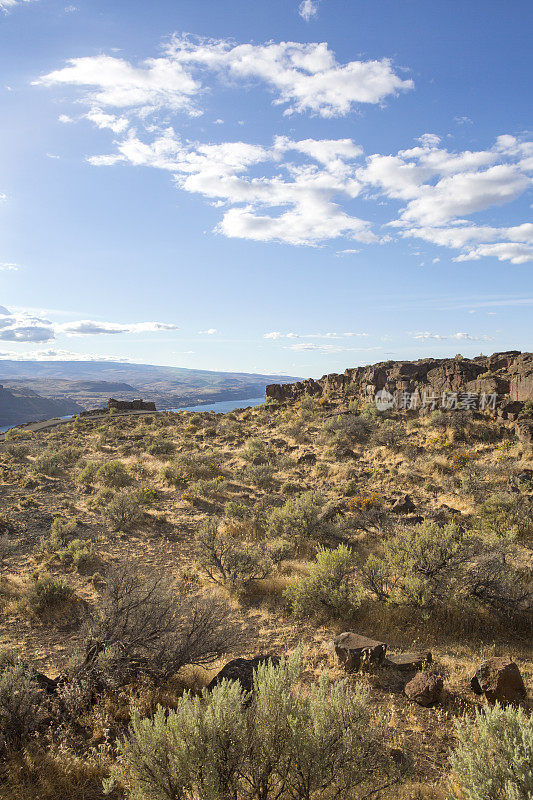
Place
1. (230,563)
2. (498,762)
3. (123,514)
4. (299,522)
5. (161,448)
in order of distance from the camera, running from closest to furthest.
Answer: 1. (498,762)
2. (230,563)
3. (299,522)
4. (123,514)
5. (161,448)

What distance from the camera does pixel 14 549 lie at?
37.8 feet

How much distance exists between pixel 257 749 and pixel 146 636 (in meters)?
3.17

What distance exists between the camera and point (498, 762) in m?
3.01

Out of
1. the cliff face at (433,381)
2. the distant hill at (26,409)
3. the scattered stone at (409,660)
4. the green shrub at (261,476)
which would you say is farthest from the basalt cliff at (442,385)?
the distant hill at (26,409)

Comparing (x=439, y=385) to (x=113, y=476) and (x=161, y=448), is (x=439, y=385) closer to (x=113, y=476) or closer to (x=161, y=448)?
(x=161, y=448)

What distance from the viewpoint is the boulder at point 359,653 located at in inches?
232

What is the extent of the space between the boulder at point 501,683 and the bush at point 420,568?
1954mm

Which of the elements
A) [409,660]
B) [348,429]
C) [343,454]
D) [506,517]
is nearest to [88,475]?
[343,454]

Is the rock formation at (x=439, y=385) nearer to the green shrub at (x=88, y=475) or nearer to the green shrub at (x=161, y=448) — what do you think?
the green shrub at (x=161, y=448)

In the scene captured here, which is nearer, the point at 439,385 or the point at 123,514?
the point at 123,514

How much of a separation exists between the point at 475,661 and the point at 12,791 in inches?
268

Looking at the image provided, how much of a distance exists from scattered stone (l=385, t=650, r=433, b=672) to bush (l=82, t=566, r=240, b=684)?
279 cm

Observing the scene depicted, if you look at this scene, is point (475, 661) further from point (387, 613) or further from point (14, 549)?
point (14, 549)

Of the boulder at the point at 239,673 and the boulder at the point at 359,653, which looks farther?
the boulder at the point at 359,653
